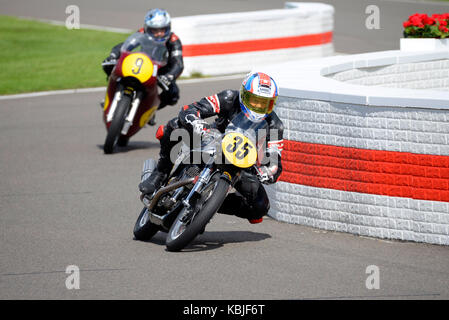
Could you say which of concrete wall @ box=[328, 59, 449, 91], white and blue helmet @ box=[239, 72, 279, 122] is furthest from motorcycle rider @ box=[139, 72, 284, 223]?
concrete wall @ box=[328, 59, 449, 91]

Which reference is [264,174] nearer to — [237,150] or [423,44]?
[237,150]

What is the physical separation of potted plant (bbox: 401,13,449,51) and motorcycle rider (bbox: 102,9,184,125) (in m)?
4.10

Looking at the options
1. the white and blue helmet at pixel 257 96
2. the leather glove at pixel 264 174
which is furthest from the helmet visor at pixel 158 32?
the leather glove at pixel 264 174

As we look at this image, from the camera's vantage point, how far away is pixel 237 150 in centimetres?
796

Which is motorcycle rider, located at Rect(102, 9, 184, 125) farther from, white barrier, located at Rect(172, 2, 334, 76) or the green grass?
white barrier, located at Rect(172, 2, 334, 76)

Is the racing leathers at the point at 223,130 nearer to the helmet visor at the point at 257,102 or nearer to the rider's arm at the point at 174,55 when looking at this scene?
the helmet visor at the point at 257,102

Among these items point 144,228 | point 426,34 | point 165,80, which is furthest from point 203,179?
point 426,34

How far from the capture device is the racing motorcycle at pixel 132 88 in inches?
527

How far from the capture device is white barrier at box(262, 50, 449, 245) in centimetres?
895

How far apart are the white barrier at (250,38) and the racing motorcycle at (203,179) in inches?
453

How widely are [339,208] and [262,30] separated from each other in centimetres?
1228

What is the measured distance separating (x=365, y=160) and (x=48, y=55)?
14.8m

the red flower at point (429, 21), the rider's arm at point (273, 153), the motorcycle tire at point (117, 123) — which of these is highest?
the red flower at point (429, 21)

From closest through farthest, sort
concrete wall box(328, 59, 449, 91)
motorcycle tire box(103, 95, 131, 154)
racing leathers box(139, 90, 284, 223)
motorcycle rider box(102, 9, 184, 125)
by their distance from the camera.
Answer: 1. racing leathers box(139, 90, 284, 223)
2. concrete wall box(328, 59, 449, 91)
3. motorcycle tire box(103, 95, 131, 154)
4. motorcycle rider box(102, 9, 184, 125)
